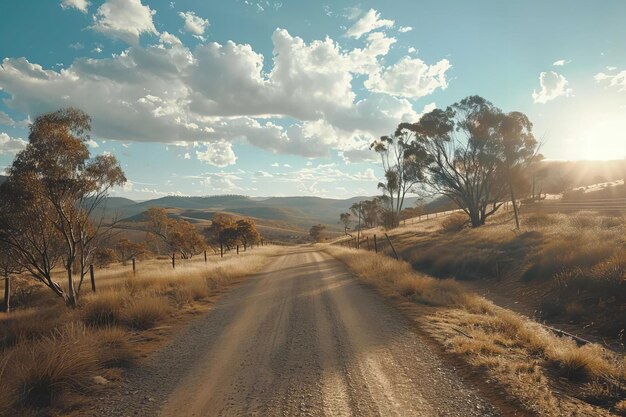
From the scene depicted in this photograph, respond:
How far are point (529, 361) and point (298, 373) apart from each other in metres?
4.39

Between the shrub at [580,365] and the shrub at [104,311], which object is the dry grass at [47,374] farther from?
the shrub at [580,365]

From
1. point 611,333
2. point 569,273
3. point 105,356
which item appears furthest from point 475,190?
point 105,356

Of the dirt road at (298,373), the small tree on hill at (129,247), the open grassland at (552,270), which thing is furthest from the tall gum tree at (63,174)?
the small tree on hill at (129,247)

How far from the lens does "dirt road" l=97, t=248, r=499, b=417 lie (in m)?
5.12

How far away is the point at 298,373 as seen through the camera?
637cm

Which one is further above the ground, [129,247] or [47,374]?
[47,374]

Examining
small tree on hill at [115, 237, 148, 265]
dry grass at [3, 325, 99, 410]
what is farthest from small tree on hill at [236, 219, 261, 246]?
dry grass at [3, 325, 99, 410]

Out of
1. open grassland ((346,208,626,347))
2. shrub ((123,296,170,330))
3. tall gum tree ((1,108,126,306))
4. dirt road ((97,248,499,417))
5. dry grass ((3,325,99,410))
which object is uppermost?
tall gum tree ((1,108,126,306))

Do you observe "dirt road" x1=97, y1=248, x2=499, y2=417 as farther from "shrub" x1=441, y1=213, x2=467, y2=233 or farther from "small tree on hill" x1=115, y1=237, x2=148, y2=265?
"small tree on hill" x1=115, y1=237, x2=148, y2=265

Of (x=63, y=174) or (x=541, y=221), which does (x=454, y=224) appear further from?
(x=63, y=174)

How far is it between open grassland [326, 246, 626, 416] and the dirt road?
65 centimetres

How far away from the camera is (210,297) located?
15.8 meters

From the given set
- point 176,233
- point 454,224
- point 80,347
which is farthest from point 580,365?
point 176,233

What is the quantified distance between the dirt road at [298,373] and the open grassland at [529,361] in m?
0.65
